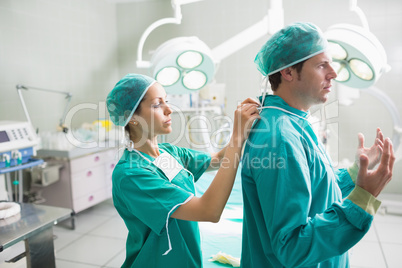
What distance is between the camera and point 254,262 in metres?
1.08

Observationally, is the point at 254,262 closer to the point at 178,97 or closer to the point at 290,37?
the point at 290,37

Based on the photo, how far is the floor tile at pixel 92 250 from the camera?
262 centimetres

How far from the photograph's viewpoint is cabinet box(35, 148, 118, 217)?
308 centimetres

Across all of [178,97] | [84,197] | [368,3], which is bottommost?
[84,197]

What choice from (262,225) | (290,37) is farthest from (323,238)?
(290,37)

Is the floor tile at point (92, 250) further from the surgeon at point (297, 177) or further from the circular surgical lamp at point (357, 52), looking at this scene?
the circular surgical lamp at point (357, 52)

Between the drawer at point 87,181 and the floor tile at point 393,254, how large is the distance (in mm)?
2681

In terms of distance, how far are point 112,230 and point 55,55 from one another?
6.65ft

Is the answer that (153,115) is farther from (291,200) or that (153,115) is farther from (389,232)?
(389,232)

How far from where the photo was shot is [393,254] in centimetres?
262

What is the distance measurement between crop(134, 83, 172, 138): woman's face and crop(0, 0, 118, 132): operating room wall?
161 cm

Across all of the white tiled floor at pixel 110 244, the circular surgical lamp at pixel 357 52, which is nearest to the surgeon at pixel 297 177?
the circular surgical lamp at pixel 357 52

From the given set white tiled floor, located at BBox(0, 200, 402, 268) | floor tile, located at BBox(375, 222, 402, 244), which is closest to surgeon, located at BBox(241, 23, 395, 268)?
white tiled floor, located at BBox(0, 200, 402, 268)

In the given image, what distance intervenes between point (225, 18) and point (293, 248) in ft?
12.4
